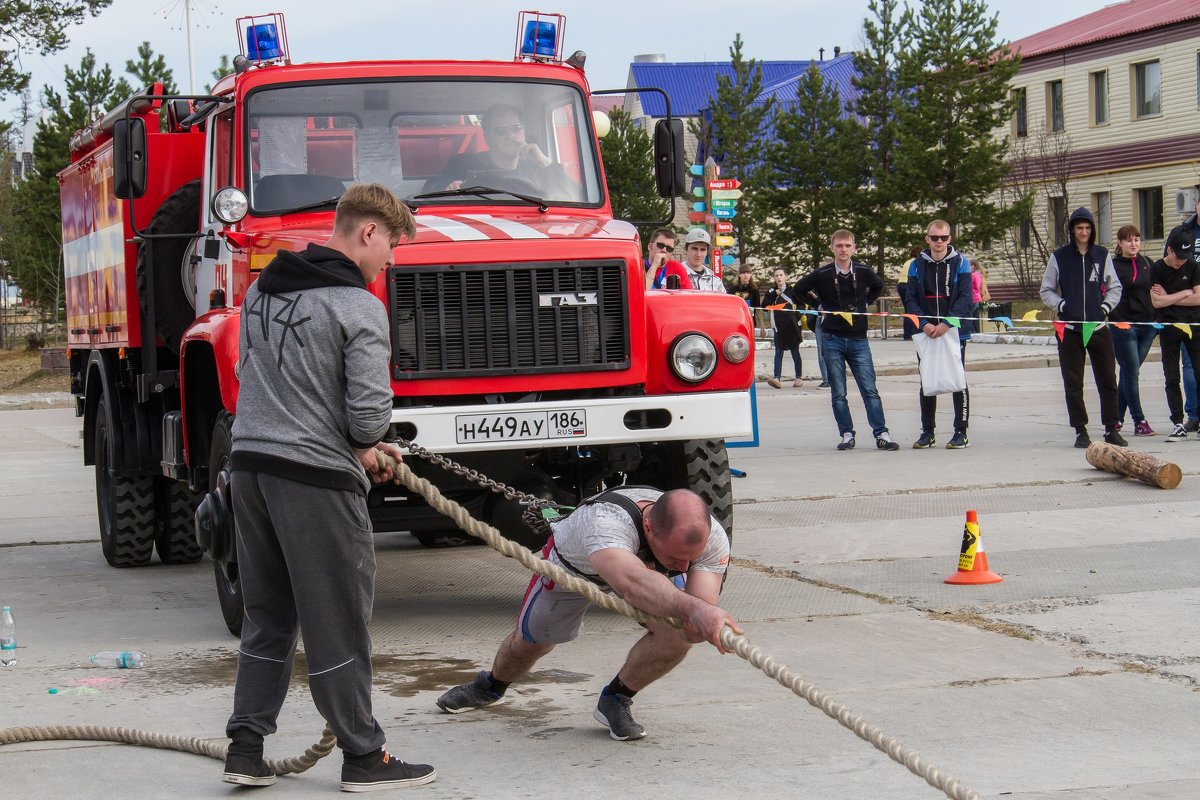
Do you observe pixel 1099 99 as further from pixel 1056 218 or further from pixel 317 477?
pixel 317 477

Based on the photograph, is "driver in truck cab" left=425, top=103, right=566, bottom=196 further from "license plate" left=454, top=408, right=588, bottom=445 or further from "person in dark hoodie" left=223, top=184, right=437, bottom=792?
"person in dark hoodie" left=223, top=184, right=437, bottom=792

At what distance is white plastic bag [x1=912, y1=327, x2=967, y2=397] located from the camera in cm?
1415

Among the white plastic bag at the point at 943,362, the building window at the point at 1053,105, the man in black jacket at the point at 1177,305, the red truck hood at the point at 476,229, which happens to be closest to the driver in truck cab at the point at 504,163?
the red truck hood at the point at 476,229

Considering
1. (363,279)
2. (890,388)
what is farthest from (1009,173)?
(363,279)

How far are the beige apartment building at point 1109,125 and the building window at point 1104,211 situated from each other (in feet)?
0.14

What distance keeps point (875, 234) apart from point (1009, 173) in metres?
4.64

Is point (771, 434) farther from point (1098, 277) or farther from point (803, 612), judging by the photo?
point (803, 612)

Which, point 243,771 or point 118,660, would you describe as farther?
point 118,660

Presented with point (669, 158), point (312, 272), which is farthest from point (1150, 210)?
point (312, 272)

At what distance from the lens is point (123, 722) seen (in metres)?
5.64

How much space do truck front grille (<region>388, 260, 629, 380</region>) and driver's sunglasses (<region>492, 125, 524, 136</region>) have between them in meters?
1.39

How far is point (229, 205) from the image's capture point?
25.2 feet

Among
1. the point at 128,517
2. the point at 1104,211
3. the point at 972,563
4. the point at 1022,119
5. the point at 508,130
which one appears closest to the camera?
the point at 972,563

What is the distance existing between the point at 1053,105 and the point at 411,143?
163ft
